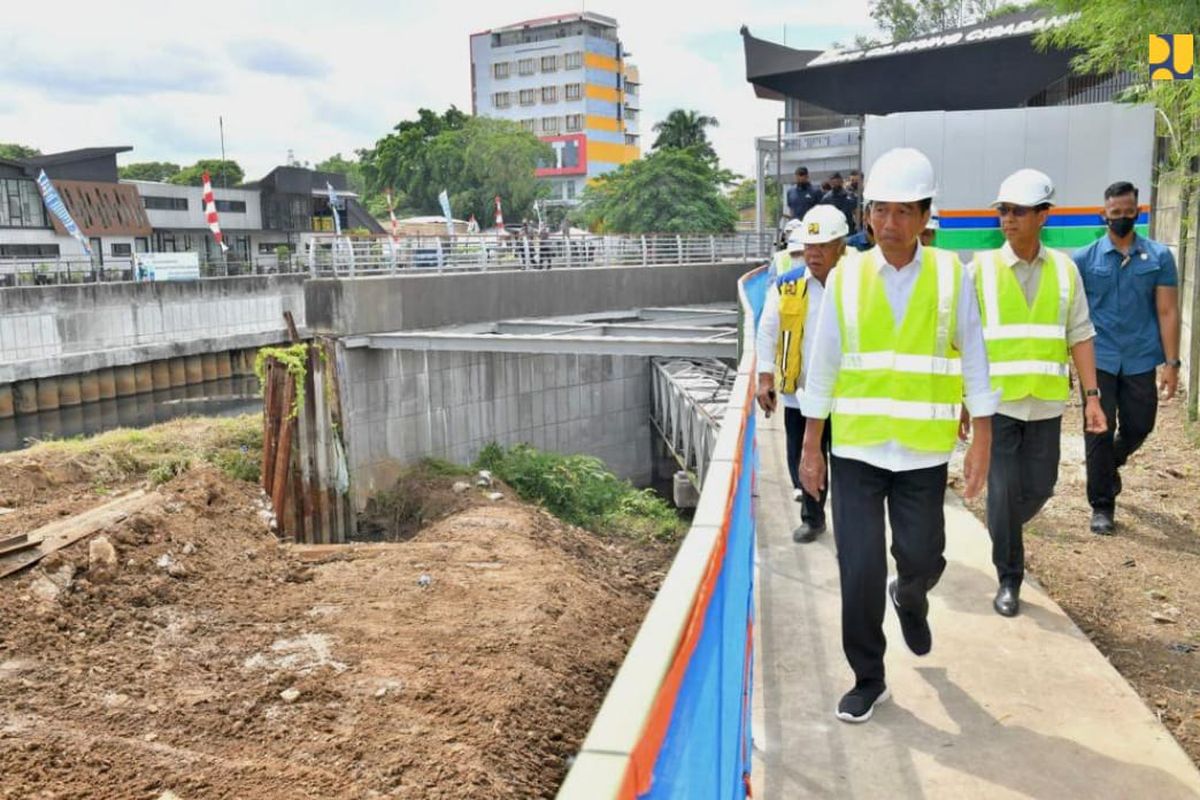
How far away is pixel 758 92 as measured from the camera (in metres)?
37.4

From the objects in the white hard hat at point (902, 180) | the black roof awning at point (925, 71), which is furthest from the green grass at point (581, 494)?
the black roof awning at point (925, 71)

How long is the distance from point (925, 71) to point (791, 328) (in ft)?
94.9

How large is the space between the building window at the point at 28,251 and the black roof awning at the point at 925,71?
108 feet

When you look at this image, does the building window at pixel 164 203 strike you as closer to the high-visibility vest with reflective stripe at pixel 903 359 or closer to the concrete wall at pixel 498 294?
the concrete wall at pixel 498 294


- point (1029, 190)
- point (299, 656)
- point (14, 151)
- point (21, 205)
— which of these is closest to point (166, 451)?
point (299, 656)

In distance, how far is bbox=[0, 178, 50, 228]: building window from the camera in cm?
4697

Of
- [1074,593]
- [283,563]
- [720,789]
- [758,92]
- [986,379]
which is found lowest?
[283,563]

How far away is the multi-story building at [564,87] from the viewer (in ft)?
347

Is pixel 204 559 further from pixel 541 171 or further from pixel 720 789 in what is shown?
pixel 541 171

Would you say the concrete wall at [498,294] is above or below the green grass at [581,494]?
above

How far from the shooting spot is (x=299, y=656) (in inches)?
418

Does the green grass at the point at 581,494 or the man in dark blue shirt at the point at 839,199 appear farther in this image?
the green grass at the point at 581,494

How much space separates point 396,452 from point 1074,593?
13.5 meters

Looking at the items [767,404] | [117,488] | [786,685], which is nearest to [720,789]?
[786,685]
